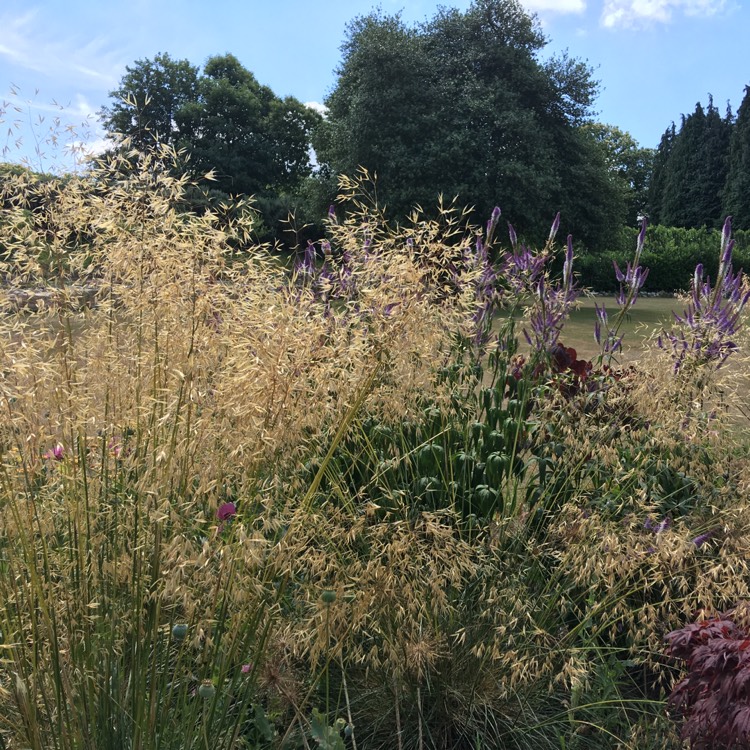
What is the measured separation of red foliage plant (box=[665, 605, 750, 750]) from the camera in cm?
199

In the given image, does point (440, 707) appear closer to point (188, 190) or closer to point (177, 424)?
point (177, 424)

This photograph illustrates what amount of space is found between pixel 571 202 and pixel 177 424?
2261cm

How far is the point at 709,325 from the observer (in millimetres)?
3736

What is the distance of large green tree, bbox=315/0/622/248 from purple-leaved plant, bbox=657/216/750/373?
641 inches

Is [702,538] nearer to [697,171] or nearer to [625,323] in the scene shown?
[625,323]

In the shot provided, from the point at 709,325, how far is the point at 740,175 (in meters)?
44.5

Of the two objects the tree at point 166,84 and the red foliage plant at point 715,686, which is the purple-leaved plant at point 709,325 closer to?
the red foliage plant at point 715,686

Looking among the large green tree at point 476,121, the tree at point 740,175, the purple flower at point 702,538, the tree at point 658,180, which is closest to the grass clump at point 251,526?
the purple flower at point 702,538

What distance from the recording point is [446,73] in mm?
22359

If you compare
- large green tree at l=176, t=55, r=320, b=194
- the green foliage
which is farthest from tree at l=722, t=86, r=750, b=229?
large green tree at l=176, t=55, r=320, b=194

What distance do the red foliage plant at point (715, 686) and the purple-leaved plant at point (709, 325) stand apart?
4.89ft

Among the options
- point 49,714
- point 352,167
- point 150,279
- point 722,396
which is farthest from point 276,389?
point 352,167

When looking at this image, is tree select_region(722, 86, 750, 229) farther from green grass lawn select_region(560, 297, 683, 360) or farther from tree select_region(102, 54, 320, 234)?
tree select_region(102, 54, 320, 234)

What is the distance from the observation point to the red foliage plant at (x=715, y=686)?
6.53 feet
